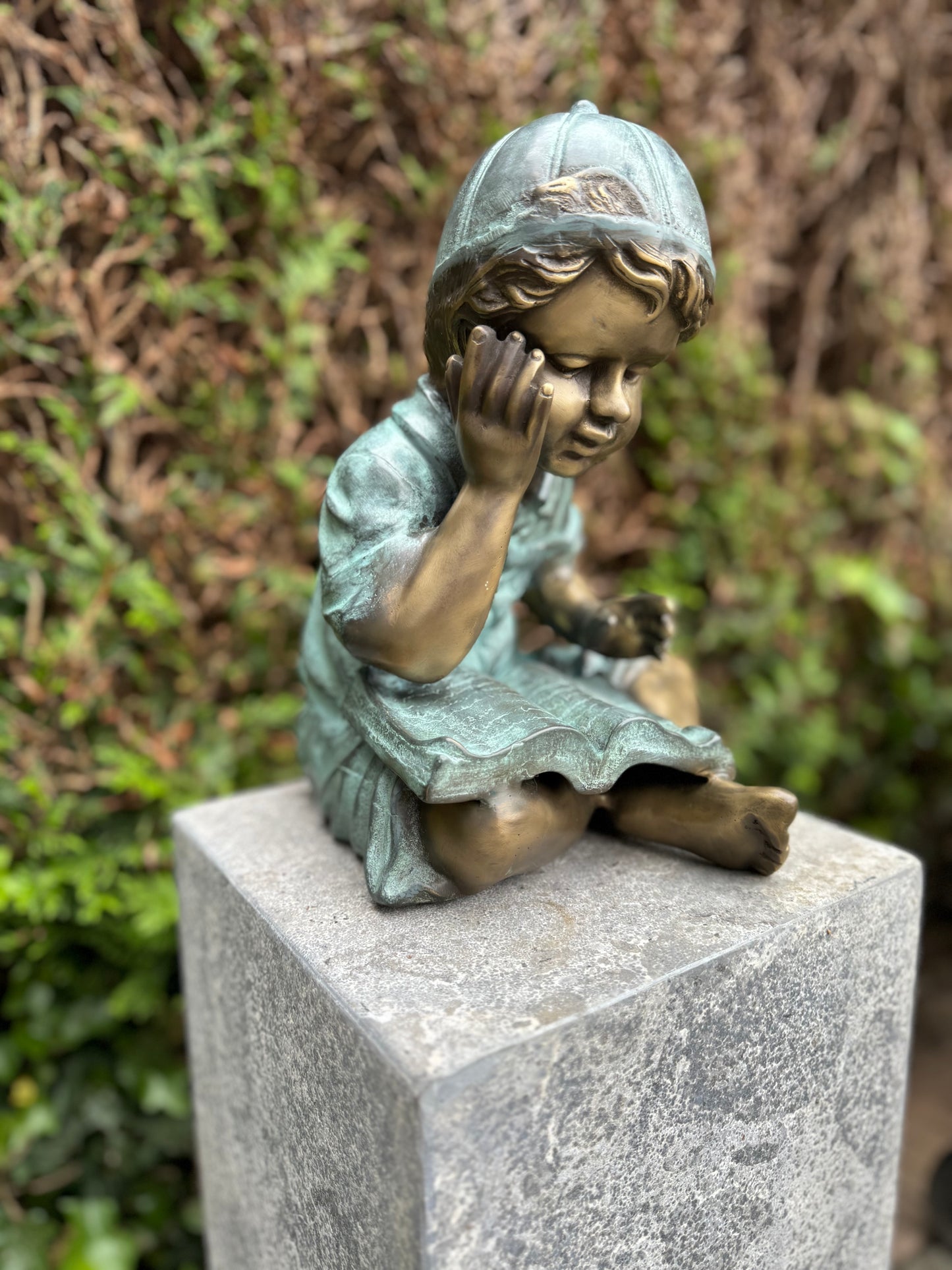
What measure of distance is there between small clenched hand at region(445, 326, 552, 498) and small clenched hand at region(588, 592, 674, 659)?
1.46ft

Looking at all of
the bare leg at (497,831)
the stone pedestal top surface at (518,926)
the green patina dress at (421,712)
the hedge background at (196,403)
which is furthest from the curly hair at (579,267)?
the hedge background at (196,403)

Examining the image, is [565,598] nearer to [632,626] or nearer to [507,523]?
[632,626]

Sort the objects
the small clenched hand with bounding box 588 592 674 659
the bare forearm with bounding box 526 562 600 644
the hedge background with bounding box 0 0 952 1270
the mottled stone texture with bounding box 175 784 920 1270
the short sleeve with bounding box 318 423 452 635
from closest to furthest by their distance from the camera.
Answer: the mottled stone texture with bounding box 175 784 920 1270 < the short sleeve with bounding box 318 423 452 635 < the small clenched hand with bounding box 588 592 674 659 < the bare forearm with bounding box 526 562 600 644 < the hedge background with bounding box 0 0 952 1270

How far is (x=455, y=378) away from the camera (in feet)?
3.64

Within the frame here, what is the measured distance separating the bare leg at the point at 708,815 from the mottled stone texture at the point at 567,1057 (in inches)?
1.6

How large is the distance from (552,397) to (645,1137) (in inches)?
34.9

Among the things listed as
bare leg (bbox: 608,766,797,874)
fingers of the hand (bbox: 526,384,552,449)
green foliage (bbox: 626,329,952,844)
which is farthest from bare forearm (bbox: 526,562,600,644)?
green foliage (bbox: 626,329,952,844)

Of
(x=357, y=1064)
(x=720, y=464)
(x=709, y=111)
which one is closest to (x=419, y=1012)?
(x=357, y=1064)

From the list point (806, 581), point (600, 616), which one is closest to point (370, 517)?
point (600, 616)

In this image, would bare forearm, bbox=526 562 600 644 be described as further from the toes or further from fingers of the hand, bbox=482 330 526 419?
fingers of the hand, bbox=482 330 526 419

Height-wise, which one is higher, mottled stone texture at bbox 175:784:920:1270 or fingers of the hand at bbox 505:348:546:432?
fingers of the hand at bbox 505:348:546:432

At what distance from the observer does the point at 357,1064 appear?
41.3 inches

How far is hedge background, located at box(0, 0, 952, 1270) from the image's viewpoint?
1.91m

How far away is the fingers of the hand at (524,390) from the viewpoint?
1.05 metres
